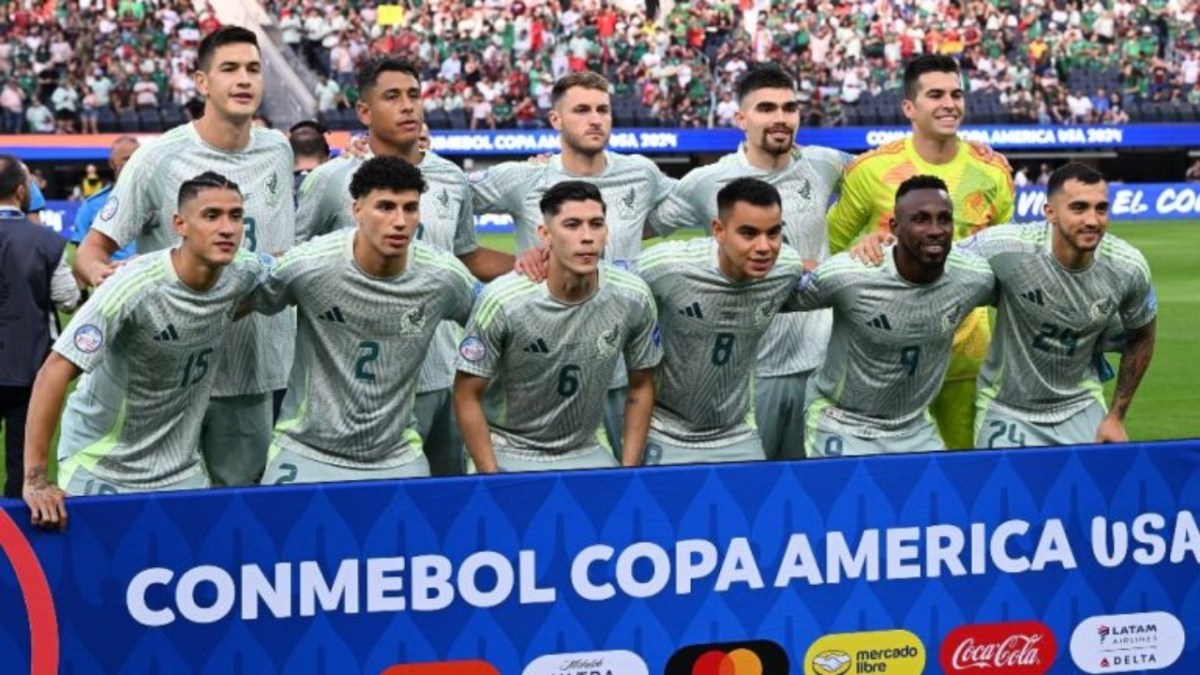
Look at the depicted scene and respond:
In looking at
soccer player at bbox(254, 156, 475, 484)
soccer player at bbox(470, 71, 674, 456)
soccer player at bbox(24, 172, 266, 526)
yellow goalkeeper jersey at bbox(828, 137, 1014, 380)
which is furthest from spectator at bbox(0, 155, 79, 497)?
yellow goalkeeper jersey at bbox(828, 137, 1014, 380)

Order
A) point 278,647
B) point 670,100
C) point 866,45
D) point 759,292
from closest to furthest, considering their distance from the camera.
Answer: point 278,647 < point 759,292 < point 670,100 < point 866,45

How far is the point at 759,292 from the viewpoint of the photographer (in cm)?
746

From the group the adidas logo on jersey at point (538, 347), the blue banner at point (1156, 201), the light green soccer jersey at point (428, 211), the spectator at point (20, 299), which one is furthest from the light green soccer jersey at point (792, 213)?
the blue banner at point (1156, 201)

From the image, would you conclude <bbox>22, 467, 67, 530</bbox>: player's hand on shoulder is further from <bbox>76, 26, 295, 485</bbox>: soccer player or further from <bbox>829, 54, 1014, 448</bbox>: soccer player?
<bbox>829, 54, 1014, 448</bbox>: soccer player

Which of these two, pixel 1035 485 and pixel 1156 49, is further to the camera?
pixel 1156 49

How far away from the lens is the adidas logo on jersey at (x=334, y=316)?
6.94 metres

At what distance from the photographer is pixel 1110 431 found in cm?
781

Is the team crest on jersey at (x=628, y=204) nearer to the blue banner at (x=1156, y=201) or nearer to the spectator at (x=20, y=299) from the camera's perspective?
the spectator at (x=20, y=299)

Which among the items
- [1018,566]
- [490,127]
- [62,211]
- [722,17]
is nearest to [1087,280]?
[1018,566]

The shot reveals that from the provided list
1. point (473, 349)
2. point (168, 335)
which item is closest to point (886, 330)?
point (473, 349)

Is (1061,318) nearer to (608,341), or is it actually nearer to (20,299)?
(608,341)

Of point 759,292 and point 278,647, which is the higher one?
point 759,292

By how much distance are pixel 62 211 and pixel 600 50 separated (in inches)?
482

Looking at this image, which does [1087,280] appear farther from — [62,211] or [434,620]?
[62,211]
